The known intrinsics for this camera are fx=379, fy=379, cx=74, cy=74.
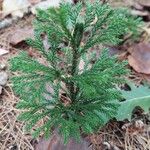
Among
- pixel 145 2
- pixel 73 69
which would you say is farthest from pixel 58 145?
pixel 145 2

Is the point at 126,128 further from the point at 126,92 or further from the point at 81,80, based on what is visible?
the point at 81,80

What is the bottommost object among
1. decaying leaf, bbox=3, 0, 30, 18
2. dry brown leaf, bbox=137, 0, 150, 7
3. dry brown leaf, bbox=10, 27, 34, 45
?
dry brown leaf, bbox=10, 27, 34, 45

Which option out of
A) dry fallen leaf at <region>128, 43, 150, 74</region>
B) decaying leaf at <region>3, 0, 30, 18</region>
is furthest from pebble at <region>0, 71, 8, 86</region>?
dry fallen leaf at <region>128, 43, 150, 74</region>

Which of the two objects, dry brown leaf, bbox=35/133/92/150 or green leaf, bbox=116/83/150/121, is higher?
green leaf, bbox=116/83/150/121

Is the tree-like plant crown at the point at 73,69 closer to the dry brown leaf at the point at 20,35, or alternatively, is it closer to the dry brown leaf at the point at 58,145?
the dry brown leaf at the point at 58,145

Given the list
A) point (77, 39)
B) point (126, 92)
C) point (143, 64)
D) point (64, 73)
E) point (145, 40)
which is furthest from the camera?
point (145, 40)

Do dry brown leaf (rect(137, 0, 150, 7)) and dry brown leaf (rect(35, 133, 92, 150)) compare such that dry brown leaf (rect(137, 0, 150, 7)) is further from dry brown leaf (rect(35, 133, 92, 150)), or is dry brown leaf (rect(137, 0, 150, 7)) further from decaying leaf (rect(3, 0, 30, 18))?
dry brown leaf (rect(35, 133, 92, 150))

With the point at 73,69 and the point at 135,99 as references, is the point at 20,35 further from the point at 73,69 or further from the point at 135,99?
the point at 73,69

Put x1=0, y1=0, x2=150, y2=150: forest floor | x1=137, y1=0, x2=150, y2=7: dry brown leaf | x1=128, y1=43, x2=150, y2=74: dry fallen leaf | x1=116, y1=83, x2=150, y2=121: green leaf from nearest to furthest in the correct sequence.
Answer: x1=0, y1=0, x2=150, y2=150: forest floor → x1=116, y1=83, x2=150, y2=121: green leaf → x1=128, y1=43, x2=150, y2=74: dry fallen leaf → x1=137, y1=0, x2=150, y2=7: dry brown leaf

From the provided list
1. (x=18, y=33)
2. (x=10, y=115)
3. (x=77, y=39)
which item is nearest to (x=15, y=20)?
(x=18, y=33)
